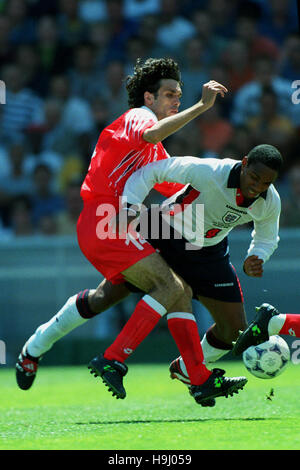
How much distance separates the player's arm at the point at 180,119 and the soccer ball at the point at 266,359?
4.53 ft

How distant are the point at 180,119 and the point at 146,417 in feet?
5.81

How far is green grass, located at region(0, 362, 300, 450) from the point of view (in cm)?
400

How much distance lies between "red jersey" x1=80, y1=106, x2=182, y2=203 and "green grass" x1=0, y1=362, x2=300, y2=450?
138 centimetres

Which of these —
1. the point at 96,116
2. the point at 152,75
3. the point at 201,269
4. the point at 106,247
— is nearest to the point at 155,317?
the point at 106,247

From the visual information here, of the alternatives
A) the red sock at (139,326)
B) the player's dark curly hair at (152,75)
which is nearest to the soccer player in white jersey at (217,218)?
the red sock at (139,326)

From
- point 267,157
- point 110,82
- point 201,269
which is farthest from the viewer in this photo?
point 110,82

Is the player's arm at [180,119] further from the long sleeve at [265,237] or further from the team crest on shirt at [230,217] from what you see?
the long sleeve at [265,237]

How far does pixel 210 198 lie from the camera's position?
5.25 metres

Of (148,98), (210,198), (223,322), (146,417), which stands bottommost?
(146,417)

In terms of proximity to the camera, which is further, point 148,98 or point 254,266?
point 148,98

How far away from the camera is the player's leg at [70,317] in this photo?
5676 mm

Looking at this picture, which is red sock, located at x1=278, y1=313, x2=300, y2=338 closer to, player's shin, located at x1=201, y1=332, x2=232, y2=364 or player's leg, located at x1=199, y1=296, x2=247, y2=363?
player's leg, located at x1=199, y1=296, x2=247, y2=363

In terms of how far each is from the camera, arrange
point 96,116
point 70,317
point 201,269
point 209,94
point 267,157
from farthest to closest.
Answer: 1. point 96,116
2. point 70,317
3. point 201,269
4. point 209,94
5. point 267,157

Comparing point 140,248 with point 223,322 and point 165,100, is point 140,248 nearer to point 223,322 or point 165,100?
point 223,322
